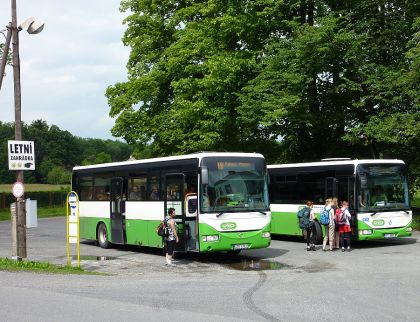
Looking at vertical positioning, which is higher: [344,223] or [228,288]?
[344,223]

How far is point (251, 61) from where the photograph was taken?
32281 mm

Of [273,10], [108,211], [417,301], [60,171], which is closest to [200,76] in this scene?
[273,10]

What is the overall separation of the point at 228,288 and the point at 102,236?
11509 mm

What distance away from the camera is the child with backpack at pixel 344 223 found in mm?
20219

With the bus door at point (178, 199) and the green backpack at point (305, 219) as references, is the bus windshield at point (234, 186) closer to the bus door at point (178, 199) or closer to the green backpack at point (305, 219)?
the bus door at point (178, 199)

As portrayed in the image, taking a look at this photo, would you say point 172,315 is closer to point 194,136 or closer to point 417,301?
point 417,301

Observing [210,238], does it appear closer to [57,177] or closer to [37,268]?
[37,268]

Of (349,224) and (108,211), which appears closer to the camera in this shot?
(349,224)

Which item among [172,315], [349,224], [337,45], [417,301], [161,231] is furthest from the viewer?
[337,45]

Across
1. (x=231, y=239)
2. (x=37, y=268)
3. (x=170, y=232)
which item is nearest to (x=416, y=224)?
(x=231, y=239)

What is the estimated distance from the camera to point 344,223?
2025 centimetres

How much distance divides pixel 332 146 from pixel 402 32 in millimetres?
6674

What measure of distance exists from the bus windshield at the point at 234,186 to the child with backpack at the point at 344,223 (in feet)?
10.8

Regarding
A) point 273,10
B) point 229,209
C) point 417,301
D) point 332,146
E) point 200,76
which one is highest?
point 273,10
